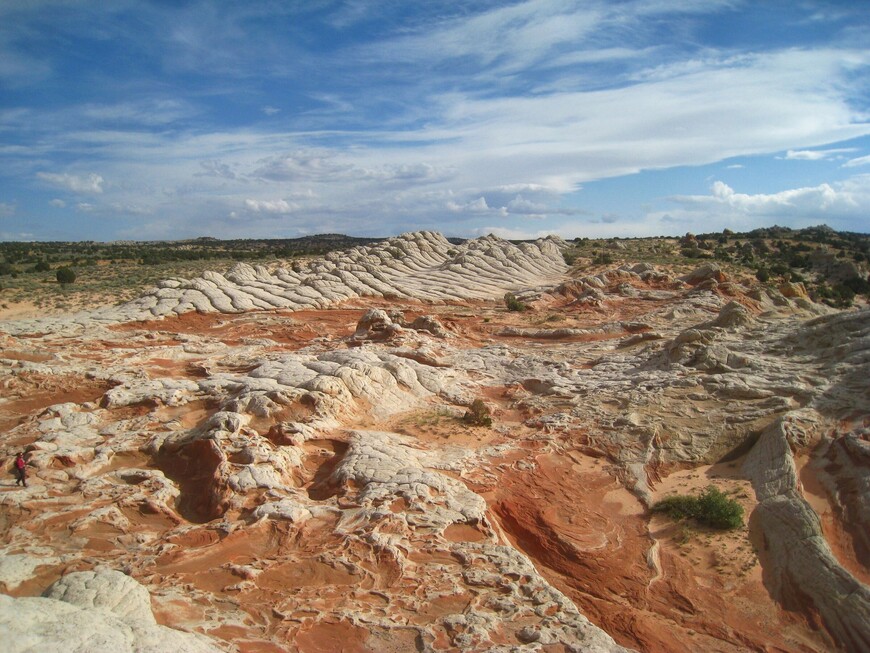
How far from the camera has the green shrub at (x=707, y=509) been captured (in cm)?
869

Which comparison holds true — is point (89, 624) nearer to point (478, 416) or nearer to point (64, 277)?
point (478, 416)

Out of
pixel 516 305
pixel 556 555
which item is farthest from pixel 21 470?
pixel 516 305

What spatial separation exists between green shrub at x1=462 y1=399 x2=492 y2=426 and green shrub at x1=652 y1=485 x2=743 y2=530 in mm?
4268

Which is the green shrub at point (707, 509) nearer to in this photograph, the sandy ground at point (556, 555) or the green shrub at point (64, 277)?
the sandy ground at point (556, 555)

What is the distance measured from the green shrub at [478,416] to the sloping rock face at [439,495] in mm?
200

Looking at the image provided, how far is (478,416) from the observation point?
42.1 ft

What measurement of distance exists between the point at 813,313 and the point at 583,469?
64.4ft

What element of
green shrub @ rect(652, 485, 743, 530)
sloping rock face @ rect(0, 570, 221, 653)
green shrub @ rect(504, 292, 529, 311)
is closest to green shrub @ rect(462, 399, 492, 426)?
green shrub @ rect(652, 485, 743, 530)

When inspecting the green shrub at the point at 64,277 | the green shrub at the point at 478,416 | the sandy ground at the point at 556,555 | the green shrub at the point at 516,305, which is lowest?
the sandy ground at the point at 556,555

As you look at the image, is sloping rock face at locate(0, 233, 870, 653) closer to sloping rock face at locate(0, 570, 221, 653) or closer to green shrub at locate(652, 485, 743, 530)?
sloping rock face at locate(0, 570, 221, 653)

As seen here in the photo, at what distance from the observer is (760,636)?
671 centimetres

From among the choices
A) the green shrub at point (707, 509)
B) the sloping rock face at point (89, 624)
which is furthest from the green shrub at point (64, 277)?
the green shrub at point (707, 509)

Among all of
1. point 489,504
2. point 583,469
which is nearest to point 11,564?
point 489,504

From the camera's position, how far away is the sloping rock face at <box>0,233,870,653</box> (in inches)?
249
